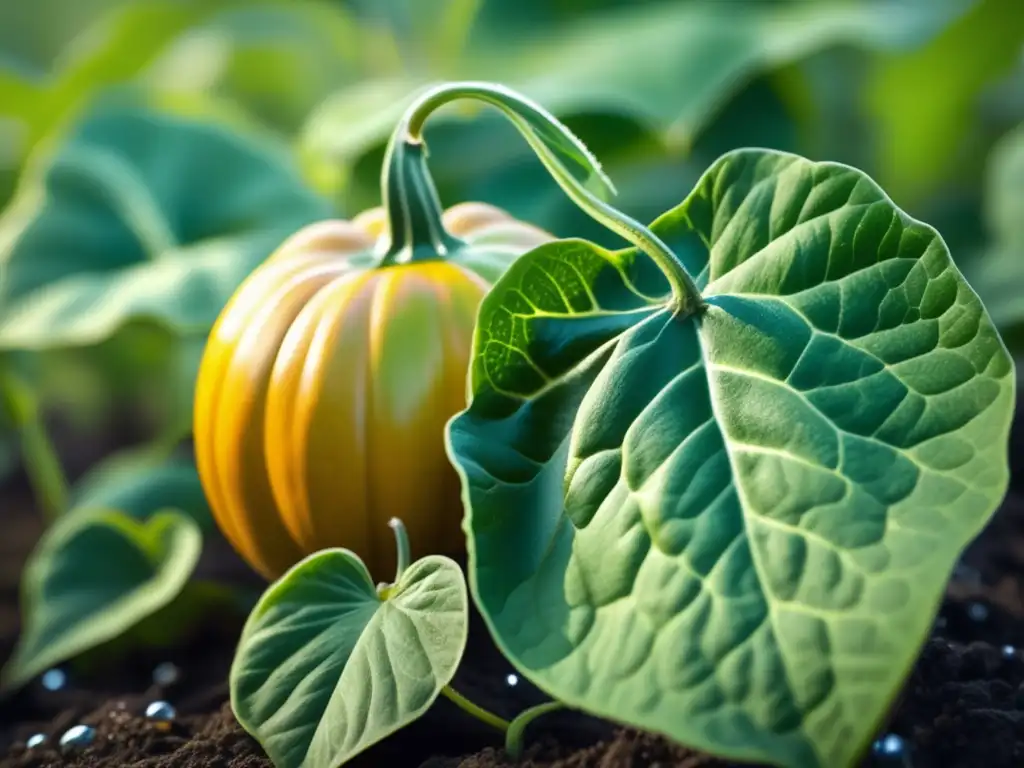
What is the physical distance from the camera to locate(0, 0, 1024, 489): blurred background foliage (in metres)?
1.29

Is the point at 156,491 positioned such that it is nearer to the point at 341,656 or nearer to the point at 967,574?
the point at 341,656

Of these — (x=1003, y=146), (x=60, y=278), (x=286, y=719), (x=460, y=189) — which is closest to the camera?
(x=286, y=719)

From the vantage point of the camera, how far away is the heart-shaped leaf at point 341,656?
2.17 ft

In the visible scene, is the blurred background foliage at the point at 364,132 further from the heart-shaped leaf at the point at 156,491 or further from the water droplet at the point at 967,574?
the water droplet at the point at 967,574

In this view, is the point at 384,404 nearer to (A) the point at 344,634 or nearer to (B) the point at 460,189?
(A) the point at 344,634

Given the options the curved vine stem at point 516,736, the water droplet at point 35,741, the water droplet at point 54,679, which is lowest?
the water droplet at point 54,679

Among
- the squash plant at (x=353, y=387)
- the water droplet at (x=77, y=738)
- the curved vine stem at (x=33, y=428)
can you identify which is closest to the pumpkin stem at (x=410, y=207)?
the squash plant at (x=353, y=387)

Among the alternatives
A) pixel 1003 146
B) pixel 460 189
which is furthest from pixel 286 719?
pixel 1003 146

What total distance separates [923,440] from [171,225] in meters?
1.00

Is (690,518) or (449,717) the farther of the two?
(449,717)

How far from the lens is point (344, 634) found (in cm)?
72

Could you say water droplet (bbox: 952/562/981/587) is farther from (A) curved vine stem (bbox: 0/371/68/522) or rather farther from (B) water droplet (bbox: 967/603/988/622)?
(A) curved vine stem (bbox: 0/371/68/522)

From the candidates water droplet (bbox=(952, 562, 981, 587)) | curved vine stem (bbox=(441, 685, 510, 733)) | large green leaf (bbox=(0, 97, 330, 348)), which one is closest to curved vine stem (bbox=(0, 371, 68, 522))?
large green leaf (bbox=(0, 97, 330, 348))

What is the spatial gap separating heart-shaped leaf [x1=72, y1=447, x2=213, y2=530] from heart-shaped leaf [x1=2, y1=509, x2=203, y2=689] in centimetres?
8
